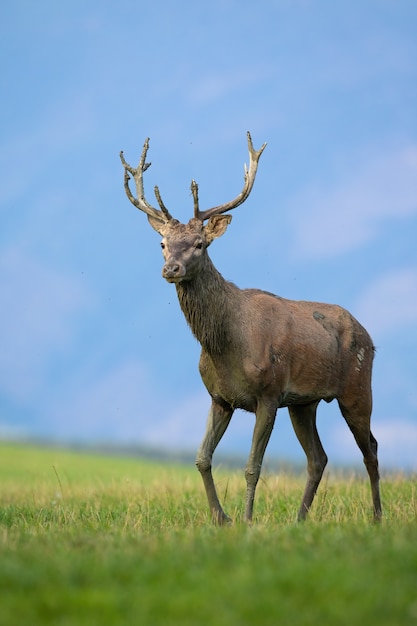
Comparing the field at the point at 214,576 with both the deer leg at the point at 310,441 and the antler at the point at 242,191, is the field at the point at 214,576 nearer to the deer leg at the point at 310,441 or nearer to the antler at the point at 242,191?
the deer leg at the point at 310,441

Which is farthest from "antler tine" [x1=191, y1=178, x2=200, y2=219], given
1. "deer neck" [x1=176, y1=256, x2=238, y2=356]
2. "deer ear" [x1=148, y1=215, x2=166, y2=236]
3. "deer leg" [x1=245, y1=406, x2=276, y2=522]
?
"deer leg" [x1=245, y1=406, x2=276, y2=522]

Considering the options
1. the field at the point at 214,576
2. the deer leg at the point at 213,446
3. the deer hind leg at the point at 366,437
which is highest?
the deer hind leg at the point at 366,437

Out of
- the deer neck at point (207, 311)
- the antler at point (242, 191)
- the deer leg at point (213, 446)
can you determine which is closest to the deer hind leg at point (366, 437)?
the deer leg at point (213, 446)

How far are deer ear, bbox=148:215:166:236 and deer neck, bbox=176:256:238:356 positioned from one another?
548 mm

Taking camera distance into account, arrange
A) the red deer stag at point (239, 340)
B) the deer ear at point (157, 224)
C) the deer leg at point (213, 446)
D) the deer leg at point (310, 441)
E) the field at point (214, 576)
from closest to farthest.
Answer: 1. the field at point (214, 576)
2. the red deer stag at point (239, 340)
3. the deer ear at point (157, 224)
4. the deer leg at point (213, 446)
5. the deer leg at point (310, 441)

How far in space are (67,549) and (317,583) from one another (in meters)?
2.19

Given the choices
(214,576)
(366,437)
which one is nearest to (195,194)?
(366,437)

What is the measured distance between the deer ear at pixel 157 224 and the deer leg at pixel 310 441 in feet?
8.93

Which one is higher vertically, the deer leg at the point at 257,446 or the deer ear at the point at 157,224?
the deer ear at the point at 157,224

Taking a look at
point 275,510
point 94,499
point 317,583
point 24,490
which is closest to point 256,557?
point 317,583

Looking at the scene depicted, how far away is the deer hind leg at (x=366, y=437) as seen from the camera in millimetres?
11844

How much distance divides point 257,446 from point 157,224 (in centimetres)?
245

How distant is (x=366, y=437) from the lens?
477 inches

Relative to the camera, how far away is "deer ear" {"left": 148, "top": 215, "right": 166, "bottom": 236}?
34.6ft
